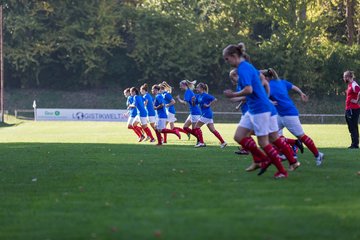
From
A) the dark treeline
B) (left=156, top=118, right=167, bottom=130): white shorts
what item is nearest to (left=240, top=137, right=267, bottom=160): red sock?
(left=156, top=118, right=167, bottom=130): white shorts

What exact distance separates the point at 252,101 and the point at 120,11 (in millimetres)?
57789

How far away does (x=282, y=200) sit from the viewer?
408 inches

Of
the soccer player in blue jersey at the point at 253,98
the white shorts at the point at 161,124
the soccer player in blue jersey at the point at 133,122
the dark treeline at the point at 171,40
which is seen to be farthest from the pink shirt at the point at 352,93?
the dark treeline at the point at 171,40

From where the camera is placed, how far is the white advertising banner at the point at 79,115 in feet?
186

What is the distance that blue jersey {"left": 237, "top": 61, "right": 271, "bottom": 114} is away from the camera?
12.4 meters

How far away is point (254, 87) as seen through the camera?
1260 cm

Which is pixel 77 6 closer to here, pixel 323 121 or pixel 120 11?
pixel 120 11

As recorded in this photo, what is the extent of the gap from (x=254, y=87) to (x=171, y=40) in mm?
56068

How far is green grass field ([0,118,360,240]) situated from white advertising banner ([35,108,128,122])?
39.7m

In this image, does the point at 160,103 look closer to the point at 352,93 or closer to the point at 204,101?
the point at 204,101

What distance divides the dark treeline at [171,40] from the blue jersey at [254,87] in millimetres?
52852

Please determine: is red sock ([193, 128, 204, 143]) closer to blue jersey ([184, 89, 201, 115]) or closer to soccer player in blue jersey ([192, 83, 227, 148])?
soccer player in blue jersey ([192, 83, 227, 148])

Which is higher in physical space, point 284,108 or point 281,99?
point 281,99

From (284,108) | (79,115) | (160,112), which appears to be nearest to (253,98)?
(284,108)
